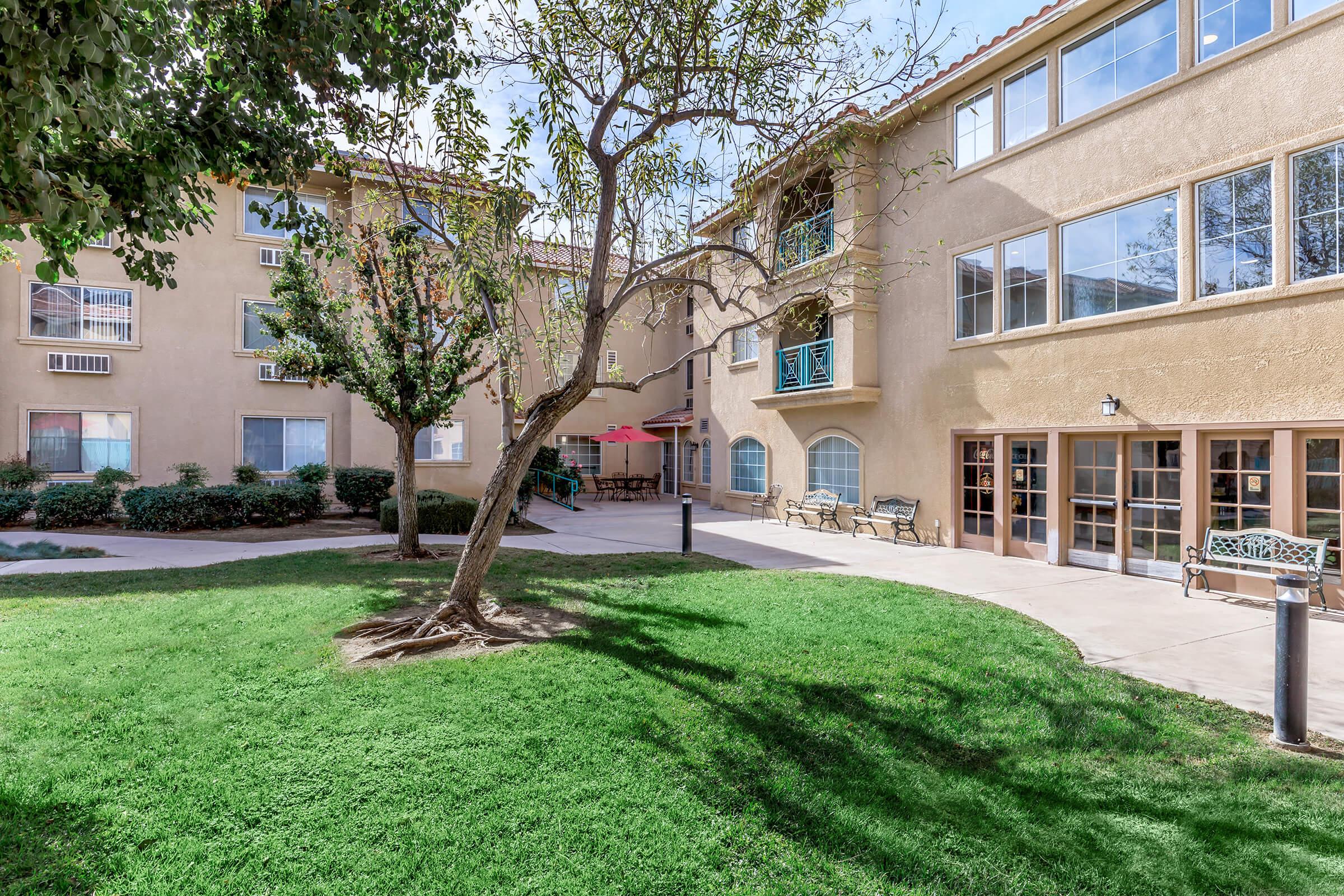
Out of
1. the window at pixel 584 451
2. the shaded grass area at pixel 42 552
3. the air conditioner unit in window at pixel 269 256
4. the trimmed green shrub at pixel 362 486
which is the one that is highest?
the air conditioner unit in window at pixel 269 256

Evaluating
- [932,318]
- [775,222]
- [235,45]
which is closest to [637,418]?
[932,318]

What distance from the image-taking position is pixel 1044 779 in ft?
13.2

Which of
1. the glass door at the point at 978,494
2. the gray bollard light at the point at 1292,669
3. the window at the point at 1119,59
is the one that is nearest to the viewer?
the gray bollard light at the point at 1292,669

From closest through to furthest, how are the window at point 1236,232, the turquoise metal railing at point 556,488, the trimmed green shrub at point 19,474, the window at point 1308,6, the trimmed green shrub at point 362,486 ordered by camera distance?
1. the window at point 1308,6
2. the window at point 1236,232
3. the trimmed green shrub at point 19,474
4. the trimmed green shrub at point 362,486
5. the turquoise metal railing at point 556,488

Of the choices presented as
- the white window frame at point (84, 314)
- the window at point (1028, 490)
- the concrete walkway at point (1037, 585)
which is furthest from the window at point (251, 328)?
the window at point (1028, 490)

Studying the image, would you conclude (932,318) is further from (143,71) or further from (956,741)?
(143,71)

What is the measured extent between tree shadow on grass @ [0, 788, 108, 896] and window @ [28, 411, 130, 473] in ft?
55.8

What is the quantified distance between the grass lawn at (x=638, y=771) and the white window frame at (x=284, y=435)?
12.9m

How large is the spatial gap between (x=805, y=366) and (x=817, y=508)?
3.47m

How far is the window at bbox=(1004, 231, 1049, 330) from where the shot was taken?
11.5 meters

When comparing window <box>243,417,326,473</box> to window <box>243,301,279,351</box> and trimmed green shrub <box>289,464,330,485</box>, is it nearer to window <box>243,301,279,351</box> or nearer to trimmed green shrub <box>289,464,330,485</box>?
trimmed green shrub <box>289,464,330,485</box>

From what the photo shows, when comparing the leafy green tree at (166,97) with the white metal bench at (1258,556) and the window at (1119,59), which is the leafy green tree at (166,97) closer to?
the window at (1119,59)

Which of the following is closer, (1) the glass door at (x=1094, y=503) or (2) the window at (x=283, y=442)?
(1) the glass door at (x=1094, y=503)

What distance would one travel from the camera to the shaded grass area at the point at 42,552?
11164mm
